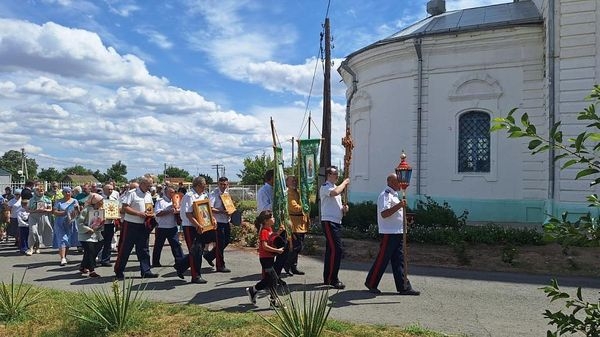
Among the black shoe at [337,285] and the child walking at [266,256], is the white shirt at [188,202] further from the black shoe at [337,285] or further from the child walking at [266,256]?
the black shoe at [337,285]

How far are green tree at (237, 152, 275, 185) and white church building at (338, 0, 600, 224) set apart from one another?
3346 cm

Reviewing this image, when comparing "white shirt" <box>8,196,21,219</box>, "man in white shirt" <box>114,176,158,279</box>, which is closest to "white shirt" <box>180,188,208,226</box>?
"man in white shirt" <box>114,176,158,279</box>

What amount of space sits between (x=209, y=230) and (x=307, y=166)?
2.06 metres

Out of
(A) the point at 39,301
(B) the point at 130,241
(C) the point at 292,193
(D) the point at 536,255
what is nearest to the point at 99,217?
(B) the point at 130,241

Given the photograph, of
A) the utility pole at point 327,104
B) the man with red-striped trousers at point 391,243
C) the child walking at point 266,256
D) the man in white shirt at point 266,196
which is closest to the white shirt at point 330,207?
the man with red-striped trousers at point 391,243

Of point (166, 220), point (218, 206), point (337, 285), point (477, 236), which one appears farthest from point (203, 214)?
point (477, 236)

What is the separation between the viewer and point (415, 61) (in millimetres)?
→ 18906

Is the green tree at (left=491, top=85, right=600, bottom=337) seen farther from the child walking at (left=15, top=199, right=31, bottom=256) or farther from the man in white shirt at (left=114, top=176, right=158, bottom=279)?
the child walking at (left=15, top=199, right=31, bottom=256)

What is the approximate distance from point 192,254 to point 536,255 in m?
7.15

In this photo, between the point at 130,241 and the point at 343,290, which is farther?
the point at 130,241

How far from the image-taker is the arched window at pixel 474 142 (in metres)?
17.8

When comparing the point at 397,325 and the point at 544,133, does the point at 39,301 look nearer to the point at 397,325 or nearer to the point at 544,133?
the point at 397,325

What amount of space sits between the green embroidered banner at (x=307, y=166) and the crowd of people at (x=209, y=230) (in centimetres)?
30

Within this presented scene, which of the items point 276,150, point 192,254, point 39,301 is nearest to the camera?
point 39,301
